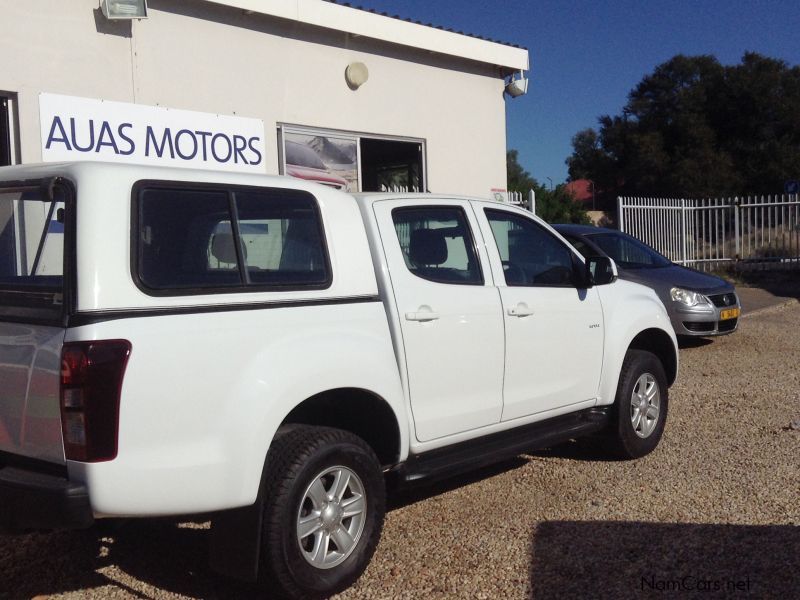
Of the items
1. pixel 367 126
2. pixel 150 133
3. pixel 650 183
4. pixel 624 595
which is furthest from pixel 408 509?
pixel 650 183

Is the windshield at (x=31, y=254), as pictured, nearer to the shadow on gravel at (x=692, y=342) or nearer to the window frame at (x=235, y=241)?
the window frame at (x=235, y=241)

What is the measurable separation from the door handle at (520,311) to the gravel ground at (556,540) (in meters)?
1.16

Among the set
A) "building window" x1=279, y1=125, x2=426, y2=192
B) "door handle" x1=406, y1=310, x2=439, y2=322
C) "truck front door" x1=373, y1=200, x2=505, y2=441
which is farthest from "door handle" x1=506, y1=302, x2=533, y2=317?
"building window" x1=279, y1=125, x2=426, y2=192

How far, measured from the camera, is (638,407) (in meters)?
6.14

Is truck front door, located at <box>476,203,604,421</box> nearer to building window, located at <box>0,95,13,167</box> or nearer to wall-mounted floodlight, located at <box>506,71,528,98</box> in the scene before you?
building window, located at <box>0,95,13,167</box>

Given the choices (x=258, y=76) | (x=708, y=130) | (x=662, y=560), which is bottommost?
(x=662, y=560)

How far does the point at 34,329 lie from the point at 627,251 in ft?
31.4

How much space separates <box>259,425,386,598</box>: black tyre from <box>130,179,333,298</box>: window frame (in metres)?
0.65

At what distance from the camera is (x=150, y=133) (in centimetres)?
800

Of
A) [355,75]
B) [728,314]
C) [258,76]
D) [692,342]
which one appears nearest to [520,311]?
[258,76]

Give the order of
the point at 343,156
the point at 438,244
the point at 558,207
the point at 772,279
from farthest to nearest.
→ the point at 558,207 < the point at 772,279 < the point at 343,156 < the point at 438,244

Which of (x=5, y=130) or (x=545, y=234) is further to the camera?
(x=5, y=130)

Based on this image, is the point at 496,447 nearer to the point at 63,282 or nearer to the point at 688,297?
the point at 63,282

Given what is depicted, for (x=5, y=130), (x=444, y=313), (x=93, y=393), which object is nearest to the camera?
(x=93, y=393)
